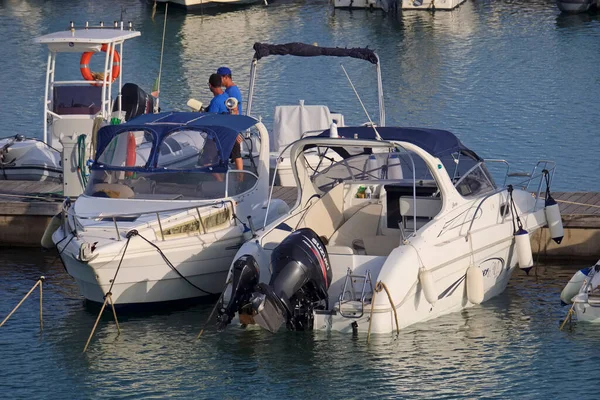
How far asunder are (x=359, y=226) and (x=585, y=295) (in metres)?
3.13

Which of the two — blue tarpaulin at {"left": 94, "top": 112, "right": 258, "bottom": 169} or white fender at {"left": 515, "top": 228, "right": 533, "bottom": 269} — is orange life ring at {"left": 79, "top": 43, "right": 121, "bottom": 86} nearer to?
blue tarpaulin at {"left": 94, "top": 112, "right": 258, "bottom": 169}

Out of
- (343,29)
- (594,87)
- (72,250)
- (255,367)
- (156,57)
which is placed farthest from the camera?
(343,29)

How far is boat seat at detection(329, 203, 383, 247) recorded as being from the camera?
629 inches

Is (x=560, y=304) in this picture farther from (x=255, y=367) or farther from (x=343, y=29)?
(x=343, y=29)

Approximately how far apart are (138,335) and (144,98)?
7.38 meters

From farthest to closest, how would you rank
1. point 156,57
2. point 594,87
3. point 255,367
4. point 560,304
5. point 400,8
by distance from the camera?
point 400,8 → point 156,57 → point 594,87 → point 560,304 → point 255,367

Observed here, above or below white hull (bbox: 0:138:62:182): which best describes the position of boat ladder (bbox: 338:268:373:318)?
above

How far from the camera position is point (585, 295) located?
14422 millimetres

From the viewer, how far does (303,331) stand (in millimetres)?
14164

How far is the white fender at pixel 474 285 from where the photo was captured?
14.9 meters

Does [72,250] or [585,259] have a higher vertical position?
[72,250]

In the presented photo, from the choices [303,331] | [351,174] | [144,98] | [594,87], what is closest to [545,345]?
[303,331]

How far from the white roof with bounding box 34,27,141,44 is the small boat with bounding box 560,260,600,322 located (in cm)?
916

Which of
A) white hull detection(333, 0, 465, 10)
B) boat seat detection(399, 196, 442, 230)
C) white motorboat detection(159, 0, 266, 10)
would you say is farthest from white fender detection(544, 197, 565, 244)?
white motorboat detection(159, 0, 266, 10)
